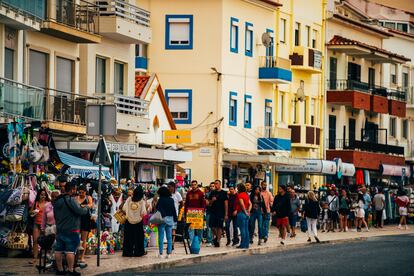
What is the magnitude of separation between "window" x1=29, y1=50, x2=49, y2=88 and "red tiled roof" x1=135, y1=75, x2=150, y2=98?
359 inches

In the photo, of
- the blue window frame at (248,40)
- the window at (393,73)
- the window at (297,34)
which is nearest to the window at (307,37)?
the window at (297,34)

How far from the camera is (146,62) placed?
6188 centimetres

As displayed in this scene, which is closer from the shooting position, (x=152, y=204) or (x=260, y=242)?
(x=152, y=204)

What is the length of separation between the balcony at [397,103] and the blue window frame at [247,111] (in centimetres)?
2011

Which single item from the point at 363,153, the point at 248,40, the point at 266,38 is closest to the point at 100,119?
the point at 266,38

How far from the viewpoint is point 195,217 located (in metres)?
39.3

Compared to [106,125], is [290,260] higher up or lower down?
lower down

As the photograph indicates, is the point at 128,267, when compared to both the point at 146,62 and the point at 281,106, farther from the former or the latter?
the point at 281,106

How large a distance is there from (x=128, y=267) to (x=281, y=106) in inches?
1564

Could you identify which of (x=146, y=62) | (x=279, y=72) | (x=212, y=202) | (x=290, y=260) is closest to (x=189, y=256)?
(x=290, y=260)

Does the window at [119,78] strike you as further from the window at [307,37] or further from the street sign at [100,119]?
the window at [307,37]

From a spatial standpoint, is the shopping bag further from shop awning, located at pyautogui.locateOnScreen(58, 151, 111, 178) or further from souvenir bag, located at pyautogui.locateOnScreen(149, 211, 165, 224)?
souvenir bag, located at pyautogui.locateOnScreen(149, 211, 165, 224)

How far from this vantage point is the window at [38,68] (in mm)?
44500

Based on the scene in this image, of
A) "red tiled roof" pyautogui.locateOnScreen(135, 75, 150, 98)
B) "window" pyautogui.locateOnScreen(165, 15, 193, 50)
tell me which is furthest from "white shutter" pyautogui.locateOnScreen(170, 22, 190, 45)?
"red tiled roof" pyautogui.locateOnScreen(135, 75, 150, 98)
